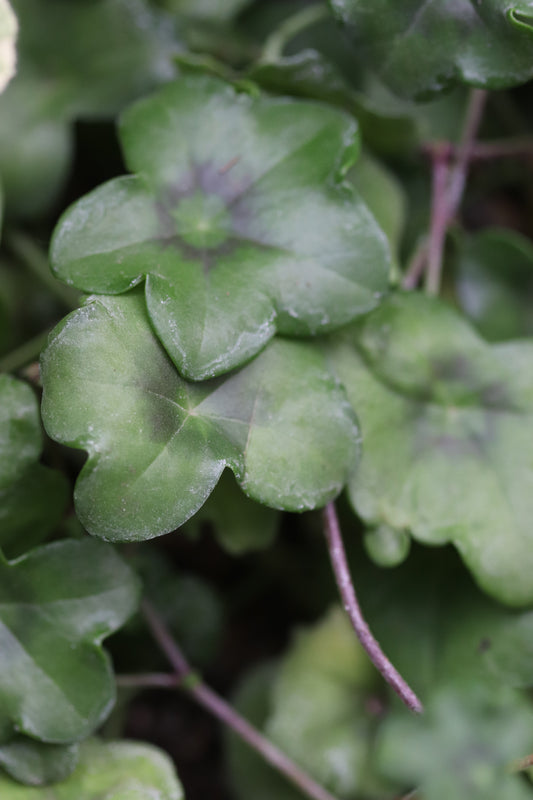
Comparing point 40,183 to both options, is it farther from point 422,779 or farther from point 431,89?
point 422,779

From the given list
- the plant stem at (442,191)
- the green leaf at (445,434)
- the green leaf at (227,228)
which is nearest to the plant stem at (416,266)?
the plant stem at (442,191)

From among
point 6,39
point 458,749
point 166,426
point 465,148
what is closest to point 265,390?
point 166,426

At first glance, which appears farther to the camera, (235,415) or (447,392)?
(447,392)

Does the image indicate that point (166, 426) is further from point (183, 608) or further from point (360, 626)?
point (183, 608)

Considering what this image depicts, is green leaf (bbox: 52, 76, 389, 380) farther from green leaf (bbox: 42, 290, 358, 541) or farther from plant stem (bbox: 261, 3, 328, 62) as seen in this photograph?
plant stem (bbox: 261, 3, 328, 62)

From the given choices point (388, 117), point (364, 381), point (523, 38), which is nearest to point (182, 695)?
point (364, 381)
